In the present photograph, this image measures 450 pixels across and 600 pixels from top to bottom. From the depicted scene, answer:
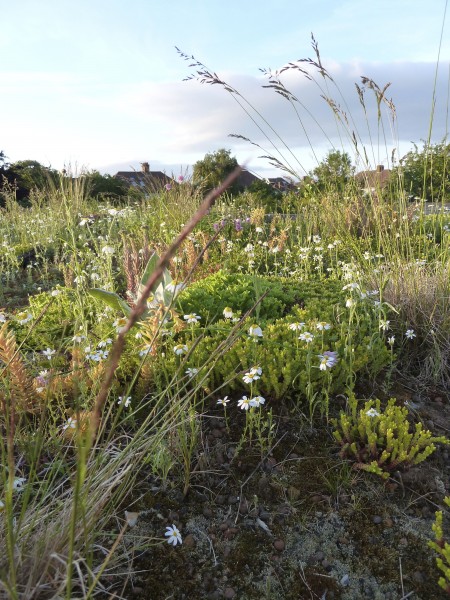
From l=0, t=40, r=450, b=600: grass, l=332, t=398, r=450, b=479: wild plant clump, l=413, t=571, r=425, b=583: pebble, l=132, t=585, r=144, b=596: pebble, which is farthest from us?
l=332, t=398, r=450, b=479: wild plant clump

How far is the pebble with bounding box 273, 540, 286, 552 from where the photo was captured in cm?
→ 181

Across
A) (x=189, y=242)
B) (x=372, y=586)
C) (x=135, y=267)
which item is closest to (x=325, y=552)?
(x=372, y=586)

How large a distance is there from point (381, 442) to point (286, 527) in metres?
0.62

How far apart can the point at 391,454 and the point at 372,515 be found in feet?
1.06

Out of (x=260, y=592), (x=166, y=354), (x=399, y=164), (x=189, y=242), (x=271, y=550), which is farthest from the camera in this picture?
(x=189, y=242)

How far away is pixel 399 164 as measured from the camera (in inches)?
142

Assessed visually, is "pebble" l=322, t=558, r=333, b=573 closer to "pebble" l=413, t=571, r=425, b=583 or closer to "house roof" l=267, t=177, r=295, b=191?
"pebble" l=413, t=571, r=425, b=583

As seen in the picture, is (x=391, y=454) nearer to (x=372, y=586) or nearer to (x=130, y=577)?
(x=372, y=586)

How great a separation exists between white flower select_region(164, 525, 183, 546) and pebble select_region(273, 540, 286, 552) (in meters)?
0.36

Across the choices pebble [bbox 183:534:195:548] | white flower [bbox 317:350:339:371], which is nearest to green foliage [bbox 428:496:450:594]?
white flower [bbox 317:350:339:371]

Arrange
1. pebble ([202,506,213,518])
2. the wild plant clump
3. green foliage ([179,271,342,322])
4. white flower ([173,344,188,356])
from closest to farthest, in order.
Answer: pebble ([202,506,213,518]), the wild plant clump, white flower ([173,344,188,356]), green foliage ([179,271,342,322])

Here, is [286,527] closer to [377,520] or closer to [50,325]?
[377,520]

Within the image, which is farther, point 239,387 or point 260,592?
point 239,387

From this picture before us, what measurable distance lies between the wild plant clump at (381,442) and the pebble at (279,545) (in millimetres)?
506
